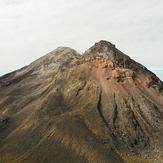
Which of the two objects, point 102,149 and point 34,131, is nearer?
point 102,149

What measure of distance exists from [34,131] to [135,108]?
36033 mm

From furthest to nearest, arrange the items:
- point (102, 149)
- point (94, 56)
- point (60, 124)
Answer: point (94, 56)
point (60, 124)
point (102, 149)

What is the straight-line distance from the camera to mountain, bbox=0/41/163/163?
513 feet

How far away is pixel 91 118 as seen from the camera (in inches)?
6708

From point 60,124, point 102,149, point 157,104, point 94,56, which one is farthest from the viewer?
point 94,56

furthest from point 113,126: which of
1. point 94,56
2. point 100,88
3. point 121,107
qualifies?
point 94,56

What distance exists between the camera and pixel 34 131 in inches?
6708

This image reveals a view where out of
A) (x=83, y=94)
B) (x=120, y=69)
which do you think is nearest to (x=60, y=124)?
(x=83, y=94)

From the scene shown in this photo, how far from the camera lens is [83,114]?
172250 millimetres

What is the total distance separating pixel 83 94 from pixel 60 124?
20268 mm

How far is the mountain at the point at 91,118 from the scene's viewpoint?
156375mm

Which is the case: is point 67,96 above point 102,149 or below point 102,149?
above

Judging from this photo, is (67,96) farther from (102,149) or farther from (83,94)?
(102,149)

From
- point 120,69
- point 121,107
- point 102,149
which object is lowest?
point 102,149
